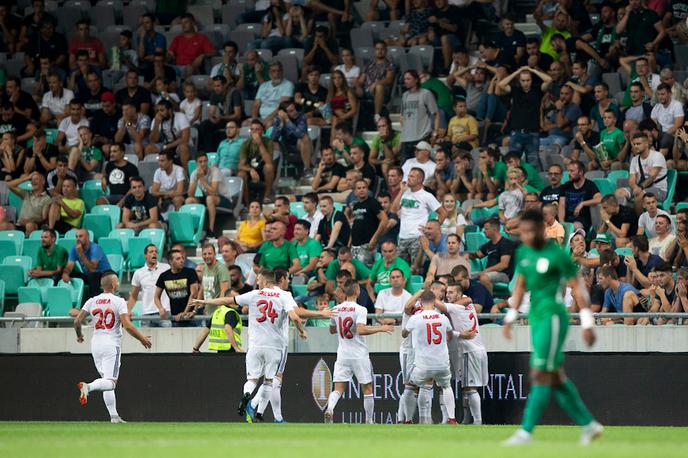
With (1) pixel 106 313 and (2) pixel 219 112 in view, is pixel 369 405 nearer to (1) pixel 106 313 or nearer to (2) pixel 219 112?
(1) pixel 106 313

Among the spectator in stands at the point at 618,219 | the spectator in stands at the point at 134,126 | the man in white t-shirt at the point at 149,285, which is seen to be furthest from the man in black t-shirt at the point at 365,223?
the spectator in stands at the point at 134,126

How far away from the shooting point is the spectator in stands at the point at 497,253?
19.0 metres

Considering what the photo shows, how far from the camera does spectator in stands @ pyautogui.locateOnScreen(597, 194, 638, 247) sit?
61.2ft

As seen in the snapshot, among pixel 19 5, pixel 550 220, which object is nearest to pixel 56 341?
pixel 550 220

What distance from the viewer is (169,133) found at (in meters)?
24.7

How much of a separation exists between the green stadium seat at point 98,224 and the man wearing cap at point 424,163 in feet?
18.2

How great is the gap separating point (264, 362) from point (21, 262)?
6.95 m

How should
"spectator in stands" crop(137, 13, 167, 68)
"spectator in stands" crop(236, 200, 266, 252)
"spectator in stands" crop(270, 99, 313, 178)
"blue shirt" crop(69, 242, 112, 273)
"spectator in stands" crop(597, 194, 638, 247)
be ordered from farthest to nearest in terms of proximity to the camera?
"spectator in stands" crop(137, 13, 167, 68) < "spectator in stands" crop(270, 99, 313, 178) < "spectator in stands" crop(236, 200, 266, 252) < "blue shirt" crop(69, 242, 112, 273) < "spectator in stands" crop(597, 194, 638, 247)

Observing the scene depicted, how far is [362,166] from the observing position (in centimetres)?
2208

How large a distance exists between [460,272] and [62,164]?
357 inches

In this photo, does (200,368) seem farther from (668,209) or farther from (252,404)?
(668,209)

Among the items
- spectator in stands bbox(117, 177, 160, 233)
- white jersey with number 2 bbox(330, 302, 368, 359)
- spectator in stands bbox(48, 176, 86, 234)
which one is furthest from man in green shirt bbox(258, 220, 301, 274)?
spectator in stands bbox(48, 176, 86, 234)

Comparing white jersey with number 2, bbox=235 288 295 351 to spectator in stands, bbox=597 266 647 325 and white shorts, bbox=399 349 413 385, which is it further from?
spectator in stands, bbox=597 266 647 325

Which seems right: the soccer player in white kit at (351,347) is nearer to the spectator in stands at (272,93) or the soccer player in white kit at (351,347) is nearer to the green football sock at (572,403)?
the green football sock at (572,403)
